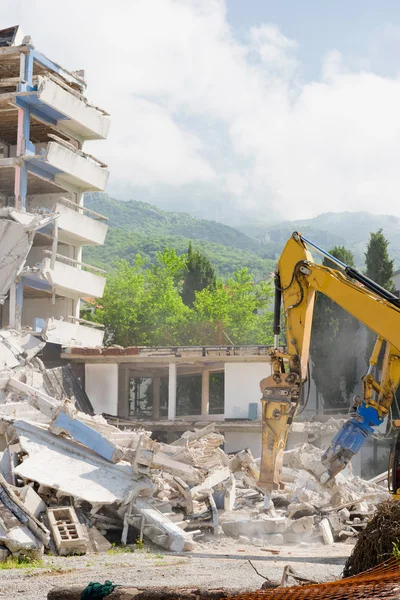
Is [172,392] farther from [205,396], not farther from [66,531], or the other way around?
[66,531]

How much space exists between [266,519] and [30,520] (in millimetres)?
5547

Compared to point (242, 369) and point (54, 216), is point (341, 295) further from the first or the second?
point (54, 216)

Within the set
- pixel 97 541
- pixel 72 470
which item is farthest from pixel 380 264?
pixel 97 541

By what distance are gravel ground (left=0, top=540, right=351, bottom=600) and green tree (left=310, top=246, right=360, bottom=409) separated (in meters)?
25.5

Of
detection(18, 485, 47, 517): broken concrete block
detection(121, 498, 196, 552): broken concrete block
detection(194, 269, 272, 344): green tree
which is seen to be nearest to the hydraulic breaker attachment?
detection(121, 498, 196, 552): broken concrete block

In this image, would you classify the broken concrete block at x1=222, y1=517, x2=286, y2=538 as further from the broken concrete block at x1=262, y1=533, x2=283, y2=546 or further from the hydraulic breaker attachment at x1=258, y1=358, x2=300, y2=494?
the hydraulic breaker attachment at x1=258, y1=358, x2=300, y2=494

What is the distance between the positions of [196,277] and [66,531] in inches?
1686

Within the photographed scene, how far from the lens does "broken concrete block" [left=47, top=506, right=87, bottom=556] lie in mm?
13398

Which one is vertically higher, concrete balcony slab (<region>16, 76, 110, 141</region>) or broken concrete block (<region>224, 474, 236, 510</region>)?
concrete balcony slab (<region>16, 76, 110, 141</region>)

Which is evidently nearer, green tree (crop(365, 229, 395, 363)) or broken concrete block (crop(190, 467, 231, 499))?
broken concrete block (crop(190, 467, 231, 499))

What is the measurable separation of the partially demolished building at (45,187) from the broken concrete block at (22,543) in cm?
2083

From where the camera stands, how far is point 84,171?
3953 centimetres

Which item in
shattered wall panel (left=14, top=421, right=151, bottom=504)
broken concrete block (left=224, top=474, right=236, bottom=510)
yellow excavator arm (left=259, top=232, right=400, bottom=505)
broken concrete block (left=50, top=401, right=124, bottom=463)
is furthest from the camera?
broken concrete block (left=224, top=474, right=236, bottom=510)

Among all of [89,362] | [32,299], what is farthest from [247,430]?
[32,299]
